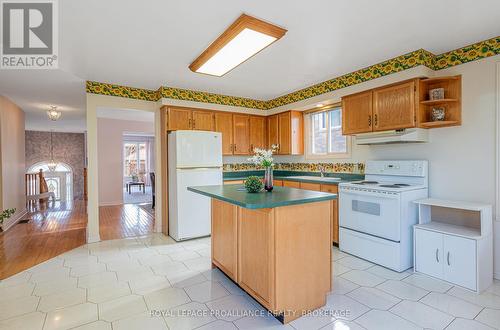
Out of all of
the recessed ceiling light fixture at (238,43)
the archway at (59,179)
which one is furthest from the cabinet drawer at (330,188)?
the archway at (59,179)

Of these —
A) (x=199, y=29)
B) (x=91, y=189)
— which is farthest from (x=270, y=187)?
(x=91, y=189)

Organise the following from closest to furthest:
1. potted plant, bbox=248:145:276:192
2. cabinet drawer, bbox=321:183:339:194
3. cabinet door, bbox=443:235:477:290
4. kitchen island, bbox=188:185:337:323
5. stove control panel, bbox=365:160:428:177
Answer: kitchen island, bbox=188:185:337:323
cabinet door, bbox=443:235:477:290
potted plant, bbox=248:145:276:192
stove control panel, bbox=365:160:428:177
cabinet drawer, bbox=321:183:339:194

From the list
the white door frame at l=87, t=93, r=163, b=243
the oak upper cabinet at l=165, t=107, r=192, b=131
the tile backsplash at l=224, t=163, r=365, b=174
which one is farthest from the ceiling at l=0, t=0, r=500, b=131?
the tile backsplash at l=224, t=163, r=365, b=174

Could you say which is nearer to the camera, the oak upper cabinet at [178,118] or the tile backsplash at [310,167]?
the tile backsplash at [310,167]

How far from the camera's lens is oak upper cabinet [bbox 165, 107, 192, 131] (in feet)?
13.6

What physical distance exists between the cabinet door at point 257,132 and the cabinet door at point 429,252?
3134 millimetres

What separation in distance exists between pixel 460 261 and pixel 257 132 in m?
3.67

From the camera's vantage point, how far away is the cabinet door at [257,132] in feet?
16.9

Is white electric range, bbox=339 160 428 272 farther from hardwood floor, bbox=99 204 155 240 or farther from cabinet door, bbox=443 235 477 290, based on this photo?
hardwood floor, bbox=99 204 155 240

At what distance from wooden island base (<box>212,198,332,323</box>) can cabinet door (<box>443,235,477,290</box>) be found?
4.18 feet

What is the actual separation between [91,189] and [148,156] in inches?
311

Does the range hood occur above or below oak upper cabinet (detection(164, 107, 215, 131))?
below

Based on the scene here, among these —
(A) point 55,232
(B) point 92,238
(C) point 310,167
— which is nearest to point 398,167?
(C) point 310,167
